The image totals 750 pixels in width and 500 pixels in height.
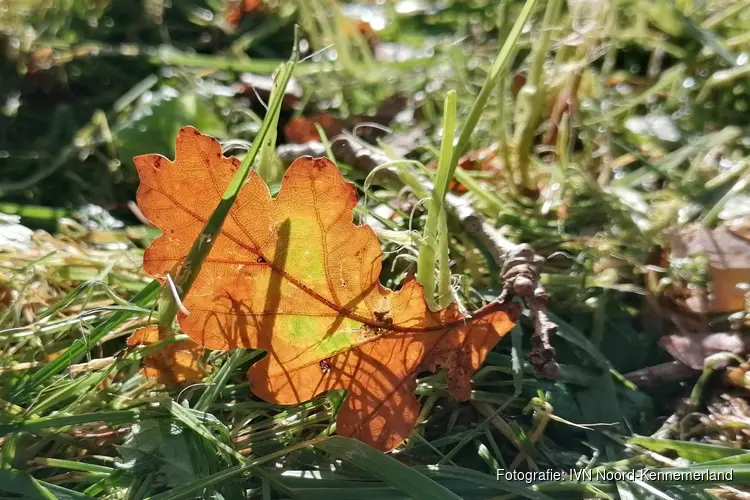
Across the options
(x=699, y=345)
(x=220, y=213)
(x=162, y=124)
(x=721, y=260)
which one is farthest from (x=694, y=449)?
(x=162, y=124)

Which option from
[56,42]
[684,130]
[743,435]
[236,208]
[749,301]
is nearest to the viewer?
[236,208]

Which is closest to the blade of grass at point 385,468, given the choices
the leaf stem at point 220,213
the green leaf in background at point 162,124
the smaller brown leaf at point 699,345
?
the leaf stem at point 220,213

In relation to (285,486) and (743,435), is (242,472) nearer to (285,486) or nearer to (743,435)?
(285,486)

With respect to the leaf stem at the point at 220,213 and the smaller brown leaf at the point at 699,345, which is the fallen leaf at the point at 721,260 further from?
the leaf stem at the point at 220,213

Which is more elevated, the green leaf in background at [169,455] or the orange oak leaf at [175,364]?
the orange oak leaf at [175,364]

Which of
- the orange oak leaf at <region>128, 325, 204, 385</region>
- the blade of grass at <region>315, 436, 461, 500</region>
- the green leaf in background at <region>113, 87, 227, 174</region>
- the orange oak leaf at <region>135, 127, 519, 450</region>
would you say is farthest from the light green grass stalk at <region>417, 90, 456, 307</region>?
the green leaf in background at <region>113, 87, 227, 174</region>

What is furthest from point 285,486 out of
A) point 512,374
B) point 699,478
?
point 699,478
